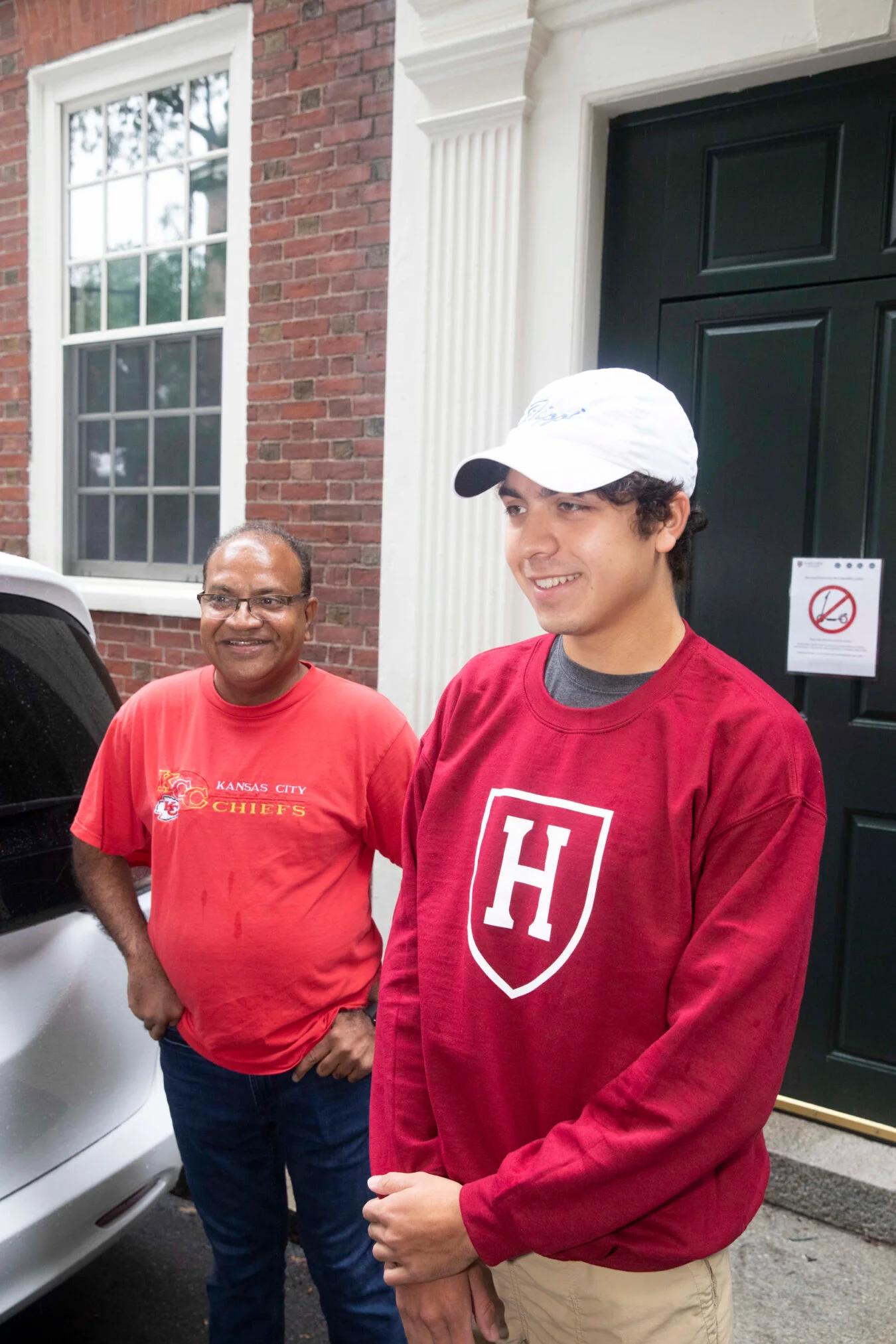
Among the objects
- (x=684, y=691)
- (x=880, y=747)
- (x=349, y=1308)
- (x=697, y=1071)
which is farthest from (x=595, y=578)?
(x=880, y=747)

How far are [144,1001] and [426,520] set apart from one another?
243 centimetres

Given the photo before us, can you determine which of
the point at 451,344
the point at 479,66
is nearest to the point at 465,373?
the point at 451,344

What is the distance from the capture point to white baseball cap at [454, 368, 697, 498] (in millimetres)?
1317

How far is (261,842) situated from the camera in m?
1.98

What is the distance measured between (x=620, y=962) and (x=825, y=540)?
2.46 metres

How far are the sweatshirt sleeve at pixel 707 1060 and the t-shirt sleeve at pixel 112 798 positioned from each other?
118 centimetres

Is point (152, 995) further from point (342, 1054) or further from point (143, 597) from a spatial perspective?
point (143, 597)

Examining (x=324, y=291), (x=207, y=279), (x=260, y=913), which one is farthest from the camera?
(x=207, y=279)

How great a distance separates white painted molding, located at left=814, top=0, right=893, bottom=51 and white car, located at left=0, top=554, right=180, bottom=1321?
2738 millimetres

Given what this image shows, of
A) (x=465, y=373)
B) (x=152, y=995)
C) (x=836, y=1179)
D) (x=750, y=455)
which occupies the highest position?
(x=465, y=373)

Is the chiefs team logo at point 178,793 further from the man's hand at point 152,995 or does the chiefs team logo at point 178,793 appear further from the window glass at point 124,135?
the window glass at point 124,135

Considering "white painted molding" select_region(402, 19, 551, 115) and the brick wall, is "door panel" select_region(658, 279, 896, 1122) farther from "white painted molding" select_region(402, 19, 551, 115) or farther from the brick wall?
the brick wall

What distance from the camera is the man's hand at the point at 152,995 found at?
2.06 m

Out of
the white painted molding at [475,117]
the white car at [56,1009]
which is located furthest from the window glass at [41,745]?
the white painted molding at [475,117]
